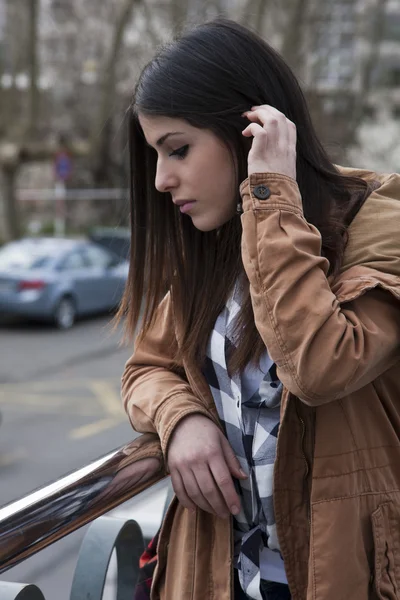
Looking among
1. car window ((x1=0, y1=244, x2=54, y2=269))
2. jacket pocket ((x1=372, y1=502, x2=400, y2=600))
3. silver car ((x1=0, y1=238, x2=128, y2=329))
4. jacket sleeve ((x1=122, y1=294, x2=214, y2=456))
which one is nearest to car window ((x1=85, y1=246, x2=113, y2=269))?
silver car ((x1=0, y1=238, x2=128, y2=329))

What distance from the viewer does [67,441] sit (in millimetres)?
7957

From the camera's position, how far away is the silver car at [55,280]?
14.9m

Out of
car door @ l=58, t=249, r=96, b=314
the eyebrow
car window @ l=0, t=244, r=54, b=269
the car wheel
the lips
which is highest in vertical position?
the eyebrow

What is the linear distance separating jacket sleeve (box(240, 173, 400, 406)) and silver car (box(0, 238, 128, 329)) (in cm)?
1368

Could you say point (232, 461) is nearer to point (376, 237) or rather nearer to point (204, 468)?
point (204, 468)

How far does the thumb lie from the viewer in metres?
1.48

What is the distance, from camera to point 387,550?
53.5 inches

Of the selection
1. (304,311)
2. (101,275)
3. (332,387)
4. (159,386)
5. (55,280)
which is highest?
(304,311)

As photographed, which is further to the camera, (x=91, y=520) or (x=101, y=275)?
(x=101, y=275)

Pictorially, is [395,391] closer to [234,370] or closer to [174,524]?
[234,370]

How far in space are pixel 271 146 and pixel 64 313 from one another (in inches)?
562

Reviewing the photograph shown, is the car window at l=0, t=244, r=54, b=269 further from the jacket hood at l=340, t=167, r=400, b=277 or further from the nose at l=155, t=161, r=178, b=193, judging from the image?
the jacket hood at l=340, t=167, r=400, b=277

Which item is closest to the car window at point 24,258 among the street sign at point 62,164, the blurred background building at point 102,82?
the blurred background building at point 102,82

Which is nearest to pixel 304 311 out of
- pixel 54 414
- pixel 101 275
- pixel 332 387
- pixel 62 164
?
pixel 332 387
